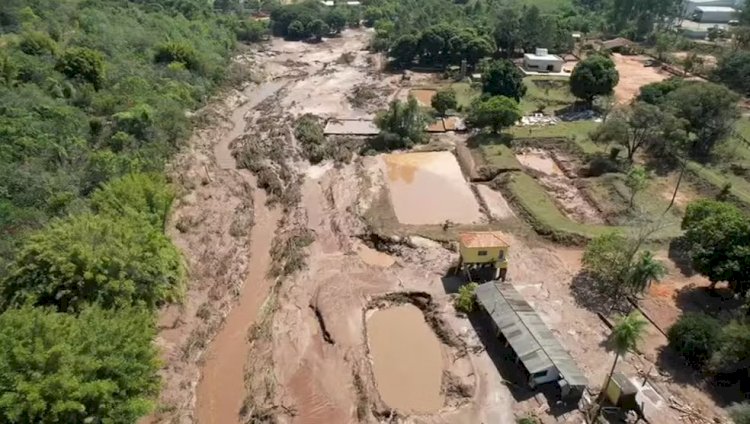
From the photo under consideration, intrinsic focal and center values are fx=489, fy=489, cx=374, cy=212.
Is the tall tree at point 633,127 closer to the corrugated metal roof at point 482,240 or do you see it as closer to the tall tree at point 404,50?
the corrugated metal roof at point 482,240

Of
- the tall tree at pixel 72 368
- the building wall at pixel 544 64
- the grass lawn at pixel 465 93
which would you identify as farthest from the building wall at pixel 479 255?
the building wall at pixel 544 64

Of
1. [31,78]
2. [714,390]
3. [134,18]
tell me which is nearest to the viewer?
[714,390]

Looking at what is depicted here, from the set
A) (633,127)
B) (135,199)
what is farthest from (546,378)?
(633,127)

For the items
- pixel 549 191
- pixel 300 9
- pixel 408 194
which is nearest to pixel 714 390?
pixel 549 191

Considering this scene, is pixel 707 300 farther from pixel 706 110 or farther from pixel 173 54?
pixel 173 54

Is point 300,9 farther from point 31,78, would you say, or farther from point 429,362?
point 429,362

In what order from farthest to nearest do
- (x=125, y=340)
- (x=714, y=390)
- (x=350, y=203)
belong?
1. (x=350, y=203)
2. (x=714, y=390)
3. (x=125, y=340)
